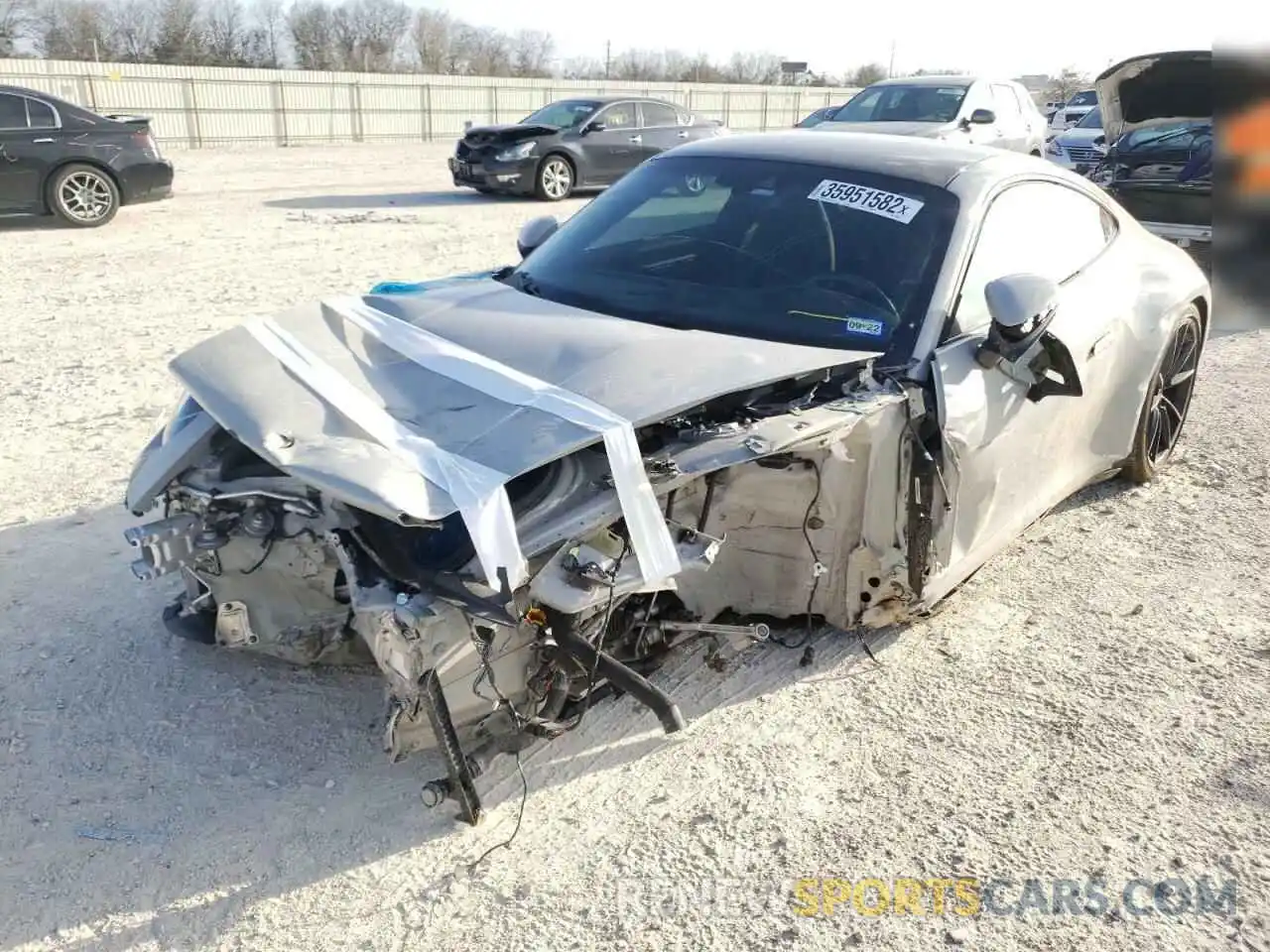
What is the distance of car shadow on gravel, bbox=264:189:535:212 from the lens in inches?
526

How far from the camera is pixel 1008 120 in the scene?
12430 mm

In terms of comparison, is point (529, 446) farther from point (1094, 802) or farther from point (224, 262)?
point (224, 262)

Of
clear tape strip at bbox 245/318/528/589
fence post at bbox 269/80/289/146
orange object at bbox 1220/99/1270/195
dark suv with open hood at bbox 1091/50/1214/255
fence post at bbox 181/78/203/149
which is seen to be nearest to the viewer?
clear tape strip at bbox 245/318/528/589

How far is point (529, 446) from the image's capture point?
2.55 meters

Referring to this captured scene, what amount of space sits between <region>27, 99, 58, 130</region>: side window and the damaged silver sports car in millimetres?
9116

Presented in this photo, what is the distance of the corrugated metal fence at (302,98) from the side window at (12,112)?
1411cm

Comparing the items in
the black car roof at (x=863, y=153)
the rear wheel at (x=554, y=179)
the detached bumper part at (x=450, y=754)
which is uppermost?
the black car roof at (x=863, y=153)

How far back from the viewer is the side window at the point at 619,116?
14.9m

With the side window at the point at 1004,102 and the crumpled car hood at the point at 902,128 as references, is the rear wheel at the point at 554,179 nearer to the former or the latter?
the crumpled car hood at the point at 902,128

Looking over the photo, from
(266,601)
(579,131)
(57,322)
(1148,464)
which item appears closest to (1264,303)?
(1148,464)

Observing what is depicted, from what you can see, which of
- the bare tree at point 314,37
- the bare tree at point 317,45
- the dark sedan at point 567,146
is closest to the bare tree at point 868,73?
the bare tree at point 317,45

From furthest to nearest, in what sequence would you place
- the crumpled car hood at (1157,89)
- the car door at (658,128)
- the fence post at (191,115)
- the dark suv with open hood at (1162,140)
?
the fence post at (191,115) < the car door at (658,128) < the dark suv with open hood at (1162,140) < the crumpled car hood at (1157,89)

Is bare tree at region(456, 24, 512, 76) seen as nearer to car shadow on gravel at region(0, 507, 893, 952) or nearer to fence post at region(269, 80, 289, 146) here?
fence post at region(269, 80, 289, 146)

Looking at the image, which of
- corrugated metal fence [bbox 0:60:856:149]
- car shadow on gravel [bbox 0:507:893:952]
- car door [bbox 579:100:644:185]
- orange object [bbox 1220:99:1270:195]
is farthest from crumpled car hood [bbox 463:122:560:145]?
corrugated metal fence [bbox 0:60:856:149]
